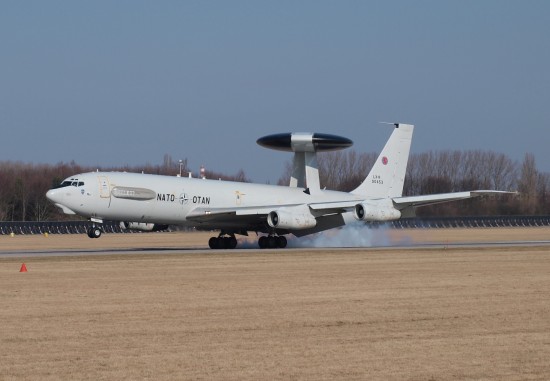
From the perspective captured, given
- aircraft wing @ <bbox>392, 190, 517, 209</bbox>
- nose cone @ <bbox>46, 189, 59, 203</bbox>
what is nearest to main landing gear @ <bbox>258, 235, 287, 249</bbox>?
aircraft wing @ <bbox>392, 190, 517, 209</bbox>

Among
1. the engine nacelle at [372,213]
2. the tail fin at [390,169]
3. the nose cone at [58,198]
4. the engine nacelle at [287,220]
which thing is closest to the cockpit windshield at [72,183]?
the nose cone at [58,198]

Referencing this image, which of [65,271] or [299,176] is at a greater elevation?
[299,176]

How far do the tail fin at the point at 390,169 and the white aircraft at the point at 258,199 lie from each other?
0.06 m

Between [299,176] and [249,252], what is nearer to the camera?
[249,252]

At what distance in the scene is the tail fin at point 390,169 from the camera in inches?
2559

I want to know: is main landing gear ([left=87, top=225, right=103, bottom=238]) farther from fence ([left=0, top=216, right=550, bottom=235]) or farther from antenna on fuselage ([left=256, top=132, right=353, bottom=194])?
fence ([left=0, top=216, right=550, bottom=235])

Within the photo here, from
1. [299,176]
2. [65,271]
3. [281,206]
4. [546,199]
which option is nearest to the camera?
[65,271]

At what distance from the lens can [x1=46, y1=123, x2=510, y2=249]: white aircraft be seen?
52.9 m

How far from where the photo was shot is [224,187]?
58.0m

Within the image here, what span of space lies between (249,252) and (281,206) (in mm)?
6697

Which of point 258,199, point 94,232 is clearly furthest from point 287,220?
point 94,232

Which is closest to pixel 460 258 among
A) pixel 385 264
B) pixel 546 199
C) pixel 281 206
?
pixel 385 264

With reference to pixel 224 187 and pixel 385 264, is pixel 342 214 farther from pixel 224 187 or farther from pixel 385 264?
pixel 385 264

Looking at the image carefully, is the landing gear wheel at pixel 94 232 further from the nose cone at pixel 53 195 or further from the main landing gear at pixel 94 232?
the nose cone at pixel 53 195
